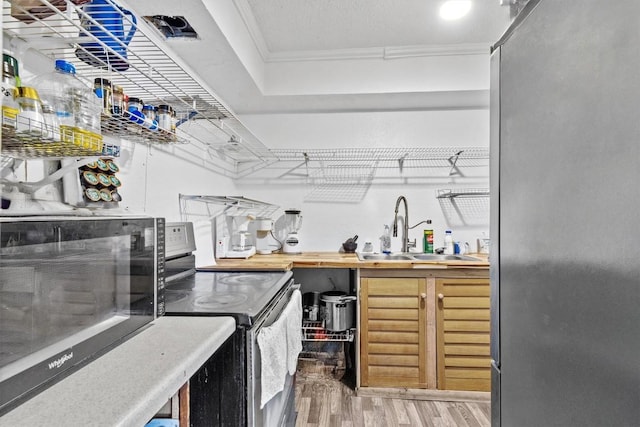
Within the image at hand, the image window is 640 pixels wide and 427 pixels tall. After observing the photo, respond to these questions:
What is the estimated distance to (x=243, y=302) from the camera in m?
1.17

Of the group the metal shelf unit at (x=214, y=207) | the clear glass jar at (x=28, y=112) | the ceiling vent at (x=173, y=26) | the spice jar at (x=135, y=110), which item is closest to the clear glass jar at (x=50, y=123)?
the clear glass jar at (x=28, y=112)

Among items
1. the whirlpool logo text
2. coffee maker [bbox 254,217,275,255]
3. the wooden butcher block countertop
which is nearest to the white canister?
coffee maker [bbox 254,217,275,255]

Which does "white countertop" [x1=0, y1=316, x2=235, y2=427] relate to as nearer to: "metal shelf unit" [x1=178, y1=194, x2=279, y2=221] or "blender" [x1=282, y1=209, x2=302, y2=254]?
"metal shelf unit" [x1=178, y1=194, x2=279, y2=221]

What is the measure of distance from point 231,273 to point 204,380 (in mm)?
868

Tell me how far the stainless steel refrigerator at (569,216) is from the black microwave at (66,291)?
35.5 inches

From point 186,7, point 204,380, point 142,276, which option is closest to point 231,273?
point 204,380

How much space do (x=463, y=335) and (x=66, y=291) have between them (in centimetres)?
213

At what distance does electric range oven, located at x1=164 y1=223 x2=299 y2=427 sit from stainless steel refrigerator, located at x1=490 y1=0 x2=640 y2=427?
711mm

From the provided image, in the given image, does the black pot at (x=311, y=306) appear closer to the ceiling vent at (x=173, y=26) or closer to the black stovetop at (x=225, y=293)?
the black stovetop at (x=225, y=293)

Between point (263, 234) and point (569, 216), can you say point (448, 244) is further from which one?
point (569, 216)

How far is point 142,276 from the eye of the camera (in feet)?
2.87

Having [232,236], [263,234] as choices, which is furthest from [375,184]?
[232,236]

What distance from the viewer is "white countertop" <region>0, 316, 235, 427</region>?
497 millimetres

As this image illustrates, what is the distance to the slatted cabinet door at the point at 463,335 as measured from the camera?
2066 mm
